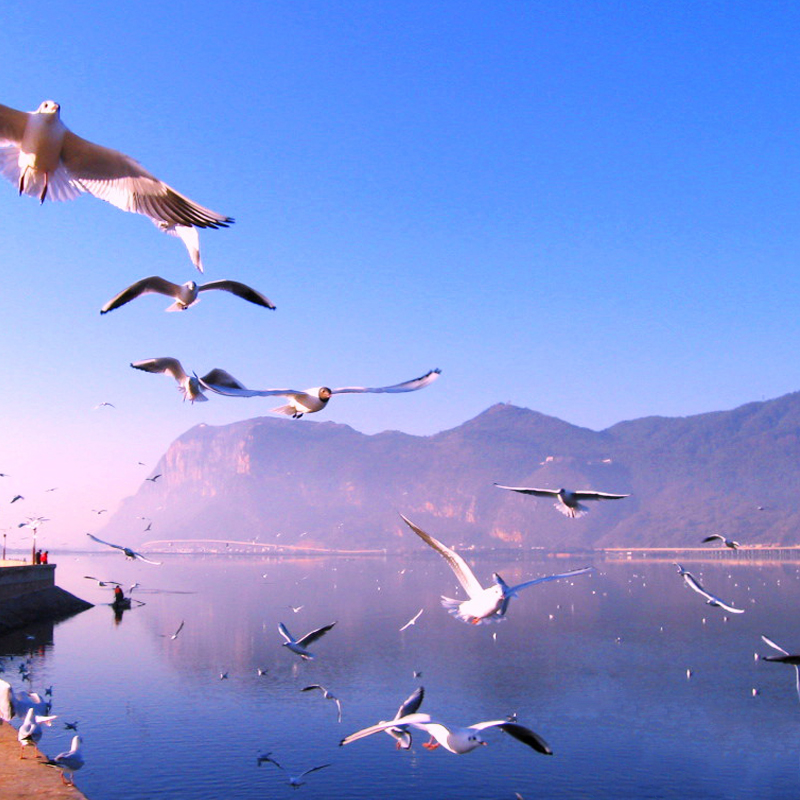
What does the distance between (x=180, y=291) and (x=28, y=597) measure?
47.5 meters

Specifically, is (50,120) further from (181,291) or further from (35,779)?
(35,779)

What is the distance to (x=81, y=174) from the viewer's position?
7.25m

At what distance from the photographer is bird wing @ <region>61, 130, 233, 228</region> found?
704cm

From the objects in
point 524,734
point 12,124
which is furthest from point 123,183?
point 524,734

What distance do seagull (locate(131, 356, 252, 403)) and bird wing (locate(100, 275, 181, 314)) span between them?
2.86 feet

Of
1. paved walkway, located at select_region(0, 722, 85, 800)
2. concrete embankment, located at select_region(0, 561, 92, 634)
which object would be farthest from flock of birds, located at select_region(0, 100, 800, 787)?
concrete embankment, located at select_region(0, 561, 92, 634)

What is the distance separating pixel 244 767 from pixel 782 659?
19344 millimetres

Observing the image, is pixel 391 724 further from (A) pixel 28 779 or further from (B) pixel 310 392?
(A) pixel 28 779

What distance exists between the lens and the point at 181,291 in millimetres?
8203

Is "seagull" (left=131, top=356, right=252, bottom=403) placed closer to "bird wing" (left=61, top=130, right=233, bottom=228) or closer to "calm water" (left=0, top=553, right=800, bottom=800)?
"bird wing" (left=61, top=130, right=233, bottom=228)

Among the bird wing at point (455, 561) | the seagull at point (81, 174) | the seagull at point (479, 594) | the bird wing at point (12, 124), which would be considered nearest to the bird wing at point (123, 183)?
the seagull at point (81, 174)

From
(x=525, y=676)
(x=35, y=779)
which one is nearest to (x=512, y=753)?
(x=525, y=676)

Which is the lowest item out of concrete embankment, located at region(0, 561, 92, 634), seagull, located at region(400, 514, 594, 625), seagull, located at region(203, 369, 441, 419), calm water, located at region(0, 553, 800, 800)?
calm water, located at region(0, 553, 800, 800)

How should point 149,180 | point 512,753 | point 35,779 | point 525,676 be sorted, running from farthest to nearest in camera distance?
point 525,676
point 512,753
point 35,779
point 149,180
